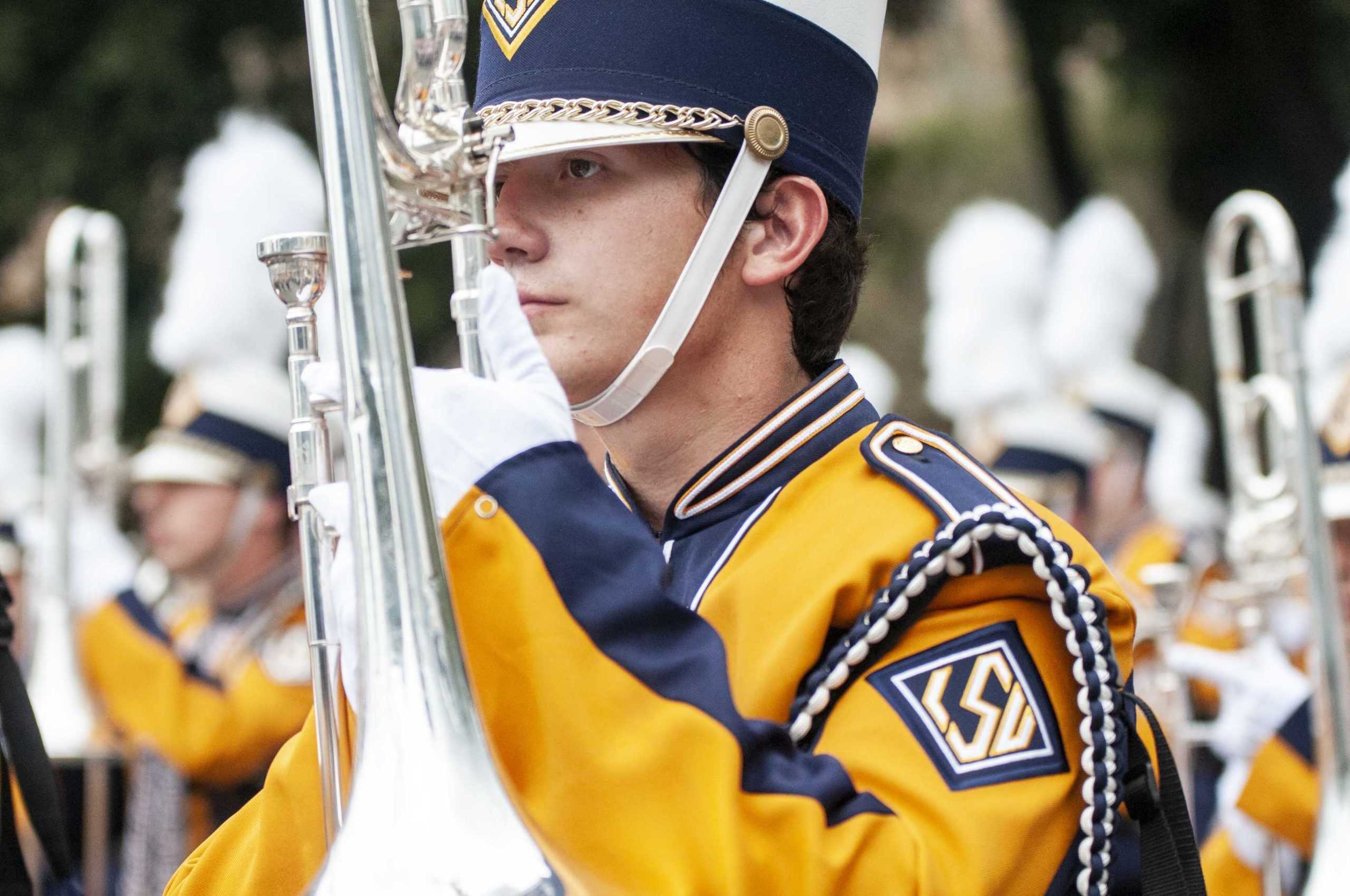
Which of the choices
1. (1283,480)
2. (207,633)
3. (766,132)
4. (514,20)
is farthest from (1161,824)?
(207,633)

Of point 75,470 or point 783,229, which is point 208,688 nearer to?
point 75,470

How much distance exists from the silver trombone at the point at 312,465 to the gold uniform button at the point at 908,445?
0.70 meters

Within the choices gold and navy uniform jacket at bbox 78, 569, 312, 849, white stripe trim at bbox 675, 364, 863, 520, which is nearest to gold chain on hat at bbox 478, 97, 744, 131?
white stripe trim at bbox 675, 364, 863, 520

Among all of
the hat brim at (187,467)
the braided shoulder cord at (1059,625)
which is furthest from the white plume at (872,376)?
the braided shoulder cord at (1059,625)

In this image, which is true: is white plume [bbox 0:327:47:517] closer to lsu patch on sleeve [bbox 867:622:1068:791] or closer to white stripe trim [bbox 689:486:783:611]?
white stripe trim [bbox 689:486:783:611]

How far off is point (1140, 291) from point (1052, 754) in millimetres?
8921

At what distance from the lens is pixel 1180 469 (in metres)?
11.6

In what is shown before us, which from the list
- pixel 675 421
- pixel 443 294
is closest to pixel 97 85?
pixel 443 294

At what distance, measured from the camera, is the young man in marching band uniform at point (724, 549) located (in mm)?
1891

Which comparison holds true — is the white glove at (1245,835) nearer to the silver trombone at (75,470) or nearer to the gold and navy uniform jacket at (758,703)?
the gold and navy uniform jacket at (758,703)

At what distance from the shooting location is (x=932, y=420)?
54.2 ft

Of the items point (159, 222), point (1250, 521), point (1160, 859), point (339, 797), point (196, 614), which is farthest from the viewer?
point (159, 222)

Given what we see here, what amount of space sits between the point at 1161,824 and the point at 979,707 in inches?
11.7

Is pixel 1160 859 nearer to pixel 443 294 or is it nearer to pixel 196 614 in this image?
pixel 196 614
